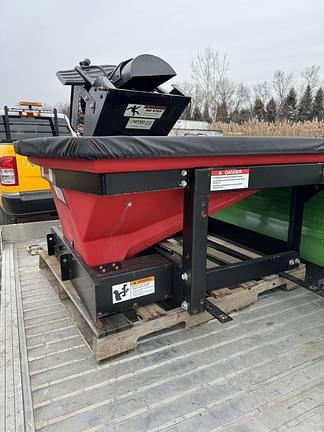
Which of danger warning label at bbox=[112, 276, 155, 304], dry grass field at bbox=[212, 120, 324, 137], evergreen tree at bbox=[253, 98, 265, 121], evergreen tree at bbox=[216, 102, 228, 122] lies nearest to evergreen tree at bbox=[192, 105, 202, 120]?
evergreen tree at bbox=[216, 102, 228, 122]

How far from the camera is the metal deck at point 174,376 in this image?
1264 millimetres

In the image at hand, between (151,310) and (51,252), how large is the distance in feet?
4.12

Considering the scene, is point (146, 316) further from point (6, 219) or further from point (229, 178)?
point (6, 219)

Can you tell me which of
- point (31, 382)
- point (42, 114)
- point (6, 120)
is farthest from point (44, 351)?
point (42, 114)

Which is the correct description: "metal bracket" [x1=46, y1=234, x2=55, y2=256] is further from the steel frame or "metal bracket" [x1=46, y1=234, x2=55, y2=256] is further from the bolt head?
the bolt head

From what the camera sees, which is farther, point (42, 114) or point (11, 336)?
point (42, 114)

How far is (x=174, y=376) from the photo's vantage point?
1.51m

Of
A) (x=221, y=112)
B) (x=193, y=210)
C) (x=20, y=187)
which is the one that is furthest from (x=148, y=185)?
(x=221, y=112)

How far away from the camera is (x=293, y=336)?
1.79m

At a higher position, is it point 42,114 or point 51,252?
point 42,114

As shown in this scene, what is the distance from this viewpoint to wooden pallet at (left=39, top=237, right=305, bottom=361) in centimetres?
162

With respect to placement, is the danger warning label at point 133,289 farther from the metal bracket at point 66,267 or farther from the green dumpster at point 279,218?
the green dumpster at point 279,218

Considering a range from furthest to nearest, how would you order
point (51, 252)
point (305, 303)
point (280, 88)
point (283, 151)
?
point (280, 88)
point (51, 252)
point (305, 303)
point (283, 151)

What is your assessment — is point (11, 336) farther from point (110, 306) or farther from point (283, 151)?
point (283, 151)
